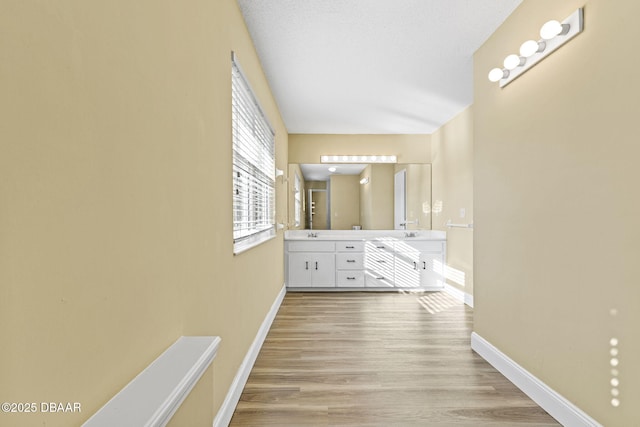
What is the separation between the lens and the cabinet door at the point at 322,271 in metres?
4.46

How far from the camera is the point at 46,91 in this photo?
535 millimetres

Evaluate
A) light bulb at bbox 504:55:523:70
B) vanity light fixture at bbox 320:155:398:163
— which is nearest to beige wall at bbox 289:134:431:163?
vanity light fixture at bbox 320:155:398:163

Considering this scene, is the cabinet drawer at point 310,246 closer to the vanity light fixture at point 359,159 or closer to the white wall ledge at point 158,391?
the vanity light fixture at point 359,159

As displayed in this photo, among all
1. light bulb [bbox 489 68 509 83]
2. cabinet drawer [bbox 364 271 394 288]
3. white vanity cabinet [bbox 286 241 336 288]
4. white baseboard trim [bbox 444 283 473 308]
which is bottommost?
white baseboard trim [bbox 444 283 473 308]

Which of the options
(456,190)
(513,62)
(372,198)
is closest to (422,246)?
(456,190)

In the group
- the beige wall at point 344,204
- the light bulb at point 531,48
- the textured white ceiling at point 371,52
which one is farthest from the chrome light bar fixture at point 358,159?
the light bulb at point 531,48

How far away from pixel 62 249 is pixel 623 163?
188 centimetres

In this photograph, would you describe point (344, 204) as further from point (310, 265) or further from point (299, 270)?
point (299, 270)

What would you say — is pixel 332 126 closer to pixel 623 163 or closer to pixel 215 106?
pixel 215 106

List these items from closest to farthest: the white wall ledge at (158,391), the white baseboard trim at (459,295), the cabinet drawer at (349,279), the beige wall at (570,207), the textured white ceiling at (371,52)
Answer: the white wall ledge at (158,391)
the beige wall at (570,207)
the textured white ceiling at (371,52)
the white baseboard trim at (459,295)
the cabinet drawer at (349,279)

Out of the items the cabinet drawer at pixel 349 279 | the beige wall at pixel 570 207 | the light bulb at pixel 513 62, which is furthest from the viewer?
the cabinet drawer at pixel 349 279

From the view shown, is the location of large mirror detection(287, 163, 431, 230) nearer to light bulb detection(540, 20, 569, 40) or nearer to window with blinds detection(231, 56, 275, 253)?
window with blinds detection(231, 56, 275, 253)

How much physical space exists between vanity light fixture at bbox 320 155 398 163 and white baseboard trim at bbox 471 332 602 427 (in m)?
3.01

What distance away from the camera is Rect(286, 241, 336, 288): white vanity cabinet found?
4.46 metres
